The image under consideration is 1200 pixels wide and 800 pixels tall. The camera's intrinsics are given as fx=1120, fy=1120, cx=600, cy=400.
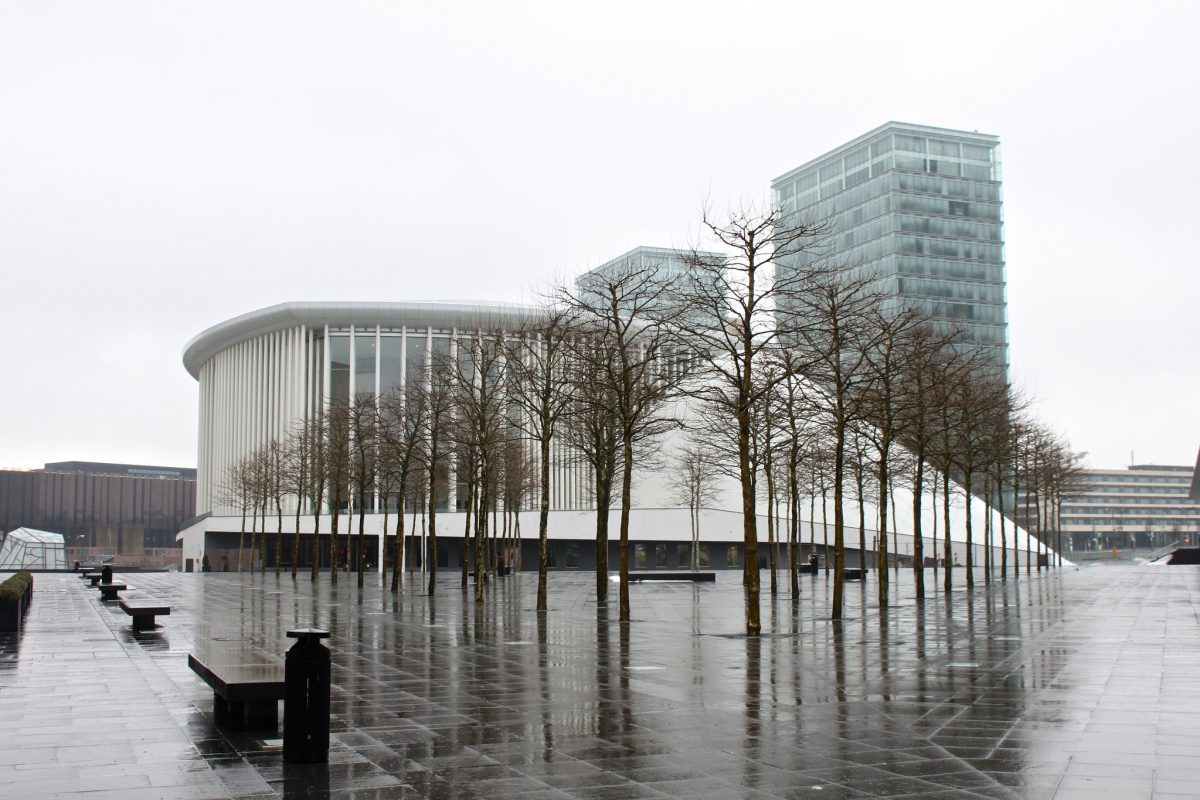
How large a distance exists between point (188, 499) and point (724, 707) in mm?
171167

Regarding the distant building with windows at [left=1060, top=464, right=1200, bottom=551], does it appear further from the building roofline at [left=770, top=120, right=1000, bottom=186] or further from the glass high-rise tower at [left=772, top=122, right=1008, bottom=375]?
the building roofline at [left=770, top=120, right=1000, bottom=186]

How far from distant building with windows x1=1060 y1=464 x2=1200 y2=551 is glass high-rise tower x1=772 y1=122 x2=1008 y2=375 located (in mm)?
49548

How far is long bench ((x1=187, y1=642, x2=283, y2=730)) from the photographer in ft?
31.2

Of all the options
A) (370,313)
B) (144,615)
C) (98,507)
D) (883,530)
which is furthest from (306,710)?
(98,507)

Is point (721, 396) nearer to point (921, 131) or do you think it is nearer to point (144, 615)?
point (144, 615)

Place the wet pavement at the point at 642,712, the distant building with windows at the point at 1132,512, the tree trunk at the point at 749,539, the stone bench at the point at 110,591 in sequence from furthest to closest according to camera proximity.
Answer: the distant building with windows at the point at 1132,512, the stone bench at the point at 110,591, the tree trunk at the point at 749,539, the wet pavement at the point at 642,712

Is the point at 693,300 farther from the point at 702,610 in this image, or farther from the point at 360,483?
the point at 360,483

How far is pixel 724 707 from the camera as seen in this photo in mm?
11156

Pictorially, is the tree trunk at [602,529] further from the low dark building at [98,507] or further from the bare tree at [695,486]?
the low dark building at [98,507]

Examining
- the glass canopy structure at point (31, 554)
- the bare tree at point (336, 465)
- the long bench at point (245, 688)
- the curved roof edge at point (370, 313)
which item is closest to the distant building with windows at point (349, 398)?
the curved roof edge at point (370, 313)

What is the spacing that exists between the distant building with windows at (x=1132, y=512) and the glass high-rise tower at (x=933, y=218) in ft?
163

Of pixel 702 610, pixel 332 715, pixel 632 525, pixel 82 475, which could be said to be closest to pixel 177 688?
pixel 332 715

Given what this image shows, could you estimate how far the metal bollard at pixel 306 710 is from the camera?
27.3 feet

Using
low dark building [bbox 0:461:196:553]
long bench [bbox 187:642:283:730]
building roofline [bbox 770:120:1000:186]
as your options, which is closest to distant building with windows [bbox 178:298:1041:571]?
long bench [bbox 187:642:283:730]
